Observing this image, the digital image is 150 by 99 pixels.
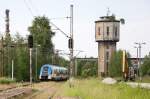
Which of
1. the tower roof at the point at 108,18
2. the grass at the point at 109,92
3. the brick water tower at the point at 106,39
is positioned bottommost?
the grass at the point at 109,92

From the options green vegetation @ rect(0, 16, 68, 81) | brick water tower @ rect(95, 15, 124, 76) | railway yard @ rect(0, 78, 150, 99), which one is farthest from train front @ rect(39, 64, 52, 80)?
brick water tower @ rect(95, 15, 124, 76)

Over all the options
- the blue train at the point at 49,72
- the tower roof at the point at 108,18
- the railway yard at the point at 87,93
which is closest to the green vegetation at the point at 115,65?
the tower roof at the point at 108,18

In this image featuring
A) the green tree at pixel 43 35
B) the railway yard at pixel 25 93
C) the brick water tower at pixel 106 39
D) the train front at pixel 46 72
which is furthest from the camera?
the brick water tower at pixel 106 39

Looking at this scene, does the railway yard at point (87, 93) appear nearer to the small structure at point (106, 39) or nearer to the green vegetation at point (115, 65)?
the green vegetation at point (115, 65)

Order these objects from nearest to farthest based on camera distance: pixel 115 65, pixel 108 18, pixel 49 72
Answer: pixel 49 72, pixel 115 65, pixel 108 18

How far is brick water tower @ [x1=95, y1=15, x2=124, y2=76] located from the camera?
379 feet

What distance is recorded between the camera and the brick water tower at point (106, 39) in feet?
379

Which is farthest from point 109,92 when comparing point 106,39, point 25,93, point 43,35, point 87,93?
point 106,39

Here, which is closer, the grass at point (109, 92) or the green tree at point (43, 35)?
the grass at point (109, 92)

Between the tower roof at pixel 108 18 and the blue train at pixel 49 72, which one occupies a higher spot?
the tower roof at pixel 108 18

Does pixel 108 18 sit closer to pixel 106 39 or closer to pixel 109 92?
pixel 106 39

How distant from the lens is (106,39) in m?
116

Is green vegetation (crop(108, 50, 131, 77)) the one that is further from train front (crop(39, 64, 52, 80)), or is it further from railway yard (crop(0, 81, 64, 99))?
railway yard (crop(0, 81, 64, 99))

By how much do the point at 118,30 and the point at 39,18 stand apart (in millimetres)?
21362
